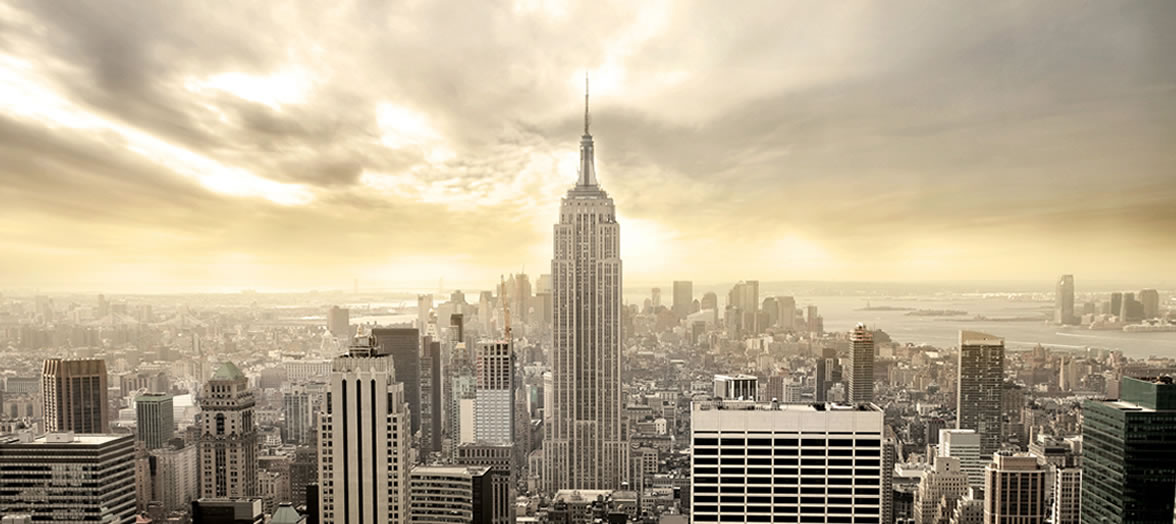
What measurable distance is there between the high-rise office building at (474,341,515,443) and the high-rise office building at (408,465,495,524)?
3238mm

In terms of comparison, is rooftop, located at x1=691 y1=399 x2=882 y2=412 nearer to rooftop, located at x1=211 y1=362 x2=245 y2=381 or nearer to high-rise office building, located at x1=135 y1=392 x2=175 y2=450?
rooftop, located at x1=211 y1=362 x2=245 y2=381

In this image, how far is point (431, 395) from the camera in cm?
1163

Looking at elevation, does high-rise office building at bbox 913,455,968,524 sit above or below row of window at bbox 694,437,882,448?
below

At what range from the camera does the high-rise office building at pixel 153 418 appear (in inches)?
298

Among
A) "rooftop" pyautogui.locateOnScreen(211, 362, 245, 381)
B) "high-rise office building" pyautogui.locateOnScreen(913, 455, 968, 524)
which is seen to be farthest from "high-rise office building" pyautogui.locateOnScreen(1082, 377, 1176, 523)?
"rooftop" pyautogui.locateOnScreen(211, 362, 245, 381)

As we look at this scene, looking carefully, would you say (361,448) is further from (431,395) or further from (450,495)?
(431,395)

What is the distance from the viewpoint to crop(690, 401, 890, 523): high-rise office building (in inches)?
220

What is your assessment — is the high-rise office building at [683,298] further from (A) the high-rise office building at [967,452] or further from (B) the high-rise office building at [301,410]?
(A) the high-rise office building at [967,452]

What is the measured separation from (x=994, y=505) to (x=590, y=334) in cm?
973

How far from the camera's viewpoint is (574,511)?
11.3 metres

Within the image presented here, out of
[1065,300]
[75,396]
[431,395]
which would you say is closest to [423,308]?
[75,396]

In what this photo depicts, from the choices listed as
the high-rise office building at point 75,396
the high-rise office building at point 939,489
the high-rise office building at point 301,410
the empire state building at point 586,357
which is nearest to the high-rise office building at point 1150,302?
the high-rise office building at point 939,489

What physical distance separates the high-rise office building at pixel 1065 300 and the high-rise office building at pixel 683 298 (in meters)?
2.77

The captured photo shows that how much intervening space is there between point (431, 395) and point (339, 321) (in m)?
5.33
